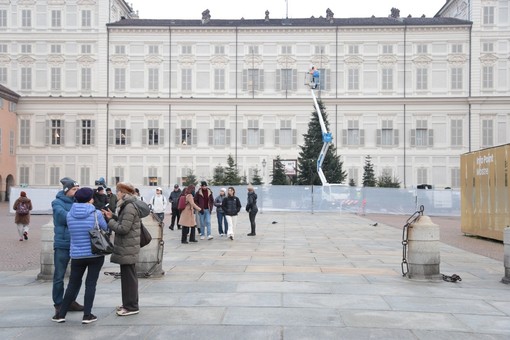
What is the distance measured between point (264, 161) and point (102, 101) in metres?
16.9

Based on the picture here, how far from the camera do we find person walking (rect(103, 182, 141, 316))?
26.3ft

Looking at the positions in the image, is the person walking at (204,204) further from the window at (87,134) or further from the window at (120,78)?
the window at (120,78)

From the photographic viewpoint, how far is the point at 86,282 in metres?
7.69

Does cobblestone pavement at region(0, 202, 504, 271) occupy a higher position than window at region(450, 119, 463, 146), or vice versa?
window at region(450, 119, 463, 146)

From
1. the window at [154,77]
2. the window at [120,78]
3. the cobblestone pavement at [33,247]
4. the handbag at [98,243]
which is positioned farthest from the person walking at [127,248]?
the window at [120,78]

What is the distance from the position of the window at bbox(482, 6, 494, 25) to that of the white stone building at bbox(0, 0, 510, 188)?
9cm

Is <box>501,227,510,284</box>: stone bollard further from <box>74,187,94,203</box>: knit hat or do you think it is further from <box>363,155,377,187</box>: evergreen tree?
<box>363,155,377,187</box>: evergreen tree

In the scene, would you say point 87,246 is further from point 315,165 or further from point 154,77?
point 154,77

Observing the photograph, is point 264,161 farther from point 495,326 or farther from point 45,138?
point 495,326

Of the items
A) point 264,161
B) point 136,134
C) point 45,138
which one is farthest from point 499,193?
point 45,138

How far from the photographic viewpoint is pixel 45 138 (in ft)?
196

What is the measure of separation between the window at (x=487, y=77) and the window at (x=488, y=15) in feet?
14.3

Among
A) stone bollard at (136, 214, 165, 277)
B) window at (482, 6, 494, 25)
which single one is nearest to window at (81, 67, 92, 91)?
window at (482, 6, 494, 25)

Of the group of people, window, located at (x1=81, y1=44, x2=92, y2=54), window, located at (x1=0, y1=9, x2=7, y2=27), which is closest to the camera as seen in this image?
the group of people
